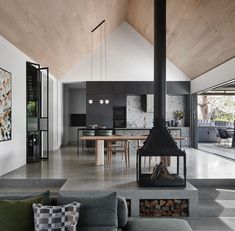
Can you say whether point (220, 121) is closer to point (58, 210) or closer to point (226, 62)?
point (226, 62)

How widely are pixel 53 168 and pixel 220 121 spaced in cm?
969

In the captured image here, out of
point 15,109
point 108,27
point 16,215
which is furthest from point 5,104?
point 108,27

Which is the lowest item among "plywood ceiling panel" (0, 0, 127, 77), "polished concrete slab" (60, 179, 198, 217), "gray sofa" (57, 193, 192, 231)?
"polished concrete slab" (60, 179, 198, 217)

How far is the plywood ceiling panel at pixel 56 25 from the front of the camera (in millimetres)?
4602

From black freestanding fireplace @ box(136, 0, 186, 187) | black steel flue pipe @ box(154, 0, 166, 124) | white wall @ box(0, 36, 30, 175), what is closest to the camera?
black freestanding fireplace @ box(136, 0, 186, 187)

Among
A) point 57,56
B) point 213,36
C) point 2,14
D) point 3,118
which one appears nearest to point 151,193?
point 3,118

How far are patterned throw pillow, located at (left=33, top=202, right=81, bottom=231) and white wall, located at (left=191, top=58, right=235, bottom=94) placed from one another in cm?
567

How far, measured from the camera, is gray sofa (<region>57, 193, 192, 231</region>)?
7.54 feet

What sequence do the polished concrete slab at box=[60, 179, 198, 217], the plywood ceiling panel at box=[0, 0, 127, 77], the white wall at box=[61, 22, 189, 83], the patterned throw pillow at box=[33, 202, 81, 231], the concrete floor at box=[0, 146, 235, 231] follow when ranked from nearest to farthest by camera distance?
the patterned throw pillow at box=[33, 202, 81, 231] < the concrete floor at box=[0, 146, 235, 231] < the polished concrete slab at box=[60, 179, 198, 217] < the plywood ceiling panel at box=[0, 0, 127, 77] < the white wall at box=[61, 22, 189, 83]

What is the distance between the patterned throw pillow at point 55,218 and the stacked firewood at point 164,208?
199 cm

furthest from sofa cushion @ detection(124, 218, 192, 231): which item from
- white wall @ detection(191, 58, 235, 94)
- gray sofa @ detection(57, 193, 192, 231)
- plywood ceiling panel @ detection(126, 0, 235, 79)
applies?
white wall @ detection(191, 58, 235, 94)

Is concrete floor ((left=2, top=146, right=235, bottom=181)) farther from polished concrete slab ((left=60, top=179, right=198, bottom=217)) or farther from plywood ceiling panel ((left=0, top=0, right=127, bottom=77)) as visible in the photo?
plywood ceiling panel ((left=0, top=0, right=127, bottom=77))

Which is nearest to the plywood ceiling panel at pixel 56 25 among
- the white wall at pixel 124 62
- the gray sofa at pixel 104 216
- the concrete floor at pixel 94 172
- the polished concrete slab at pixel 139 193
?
the white wall at pixel 124 62

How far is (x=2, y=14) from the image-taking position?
13.9 feet
